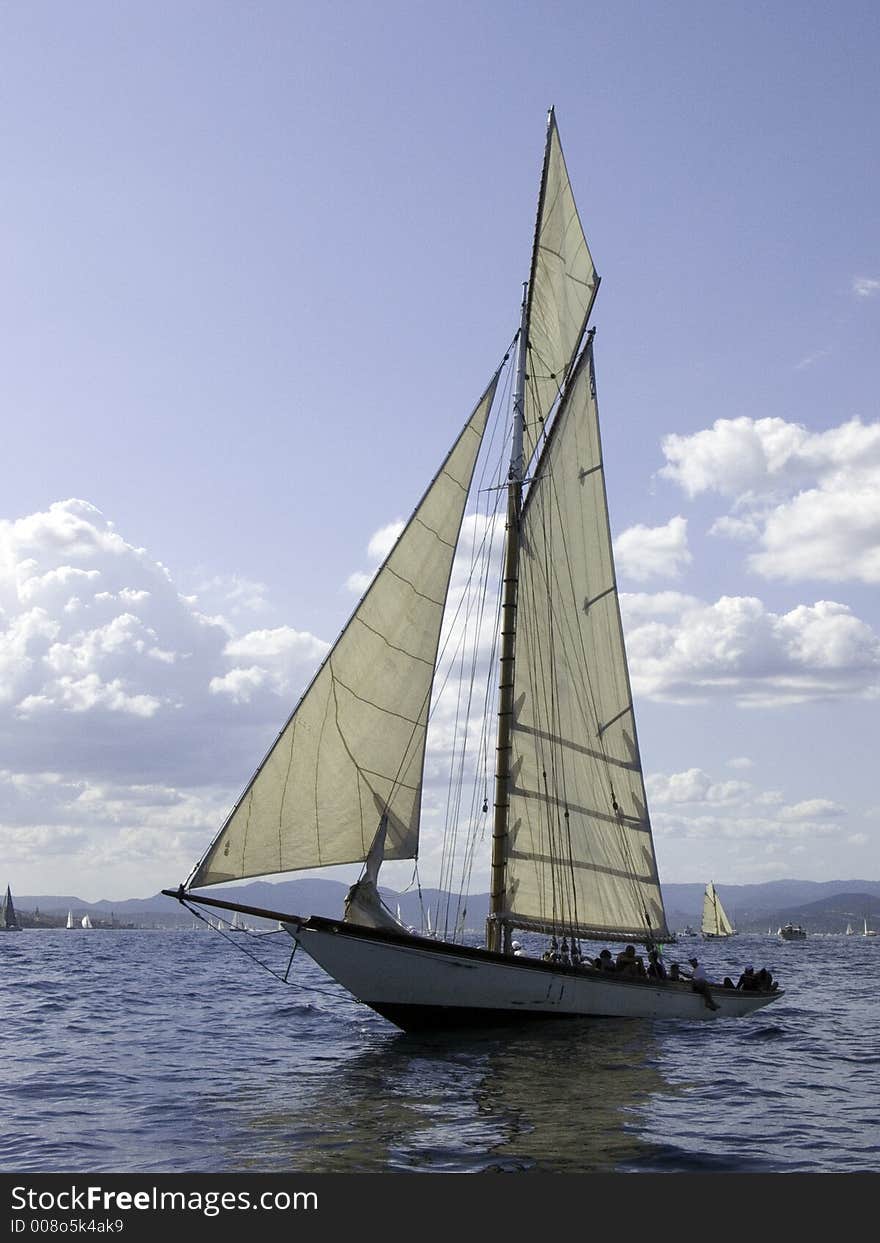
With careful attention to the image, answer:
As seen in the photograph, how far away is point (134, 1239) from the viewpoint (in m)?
11.8

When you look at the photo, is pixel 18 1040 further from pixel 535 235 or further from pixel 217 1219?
pixel 535 235

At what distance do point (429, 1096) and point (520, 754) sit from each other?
13.0 meters

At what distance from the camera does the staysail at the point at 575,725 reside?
110ft

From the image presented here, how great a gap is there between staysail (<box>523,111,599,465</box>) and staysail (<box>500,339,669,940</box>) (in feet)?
2.34

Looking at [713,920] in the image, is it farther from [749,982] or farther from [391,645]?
[391,645]

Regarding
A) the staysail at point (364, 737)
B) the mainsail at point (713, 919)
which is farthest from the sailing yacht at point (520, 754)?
the mainsail at point (713, 919)

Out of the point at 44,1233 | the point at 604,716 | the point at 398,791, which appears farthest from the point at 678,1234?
the point at 604,716

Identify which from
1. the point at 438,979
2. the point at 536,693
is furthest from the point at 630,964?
the point at 536,693

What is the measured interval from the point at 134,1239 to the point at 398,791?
1704cm

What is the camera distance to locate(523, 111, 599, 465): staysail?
37344mm

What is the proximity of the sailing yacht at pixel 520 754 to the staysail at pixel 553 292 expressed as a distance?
78 mm

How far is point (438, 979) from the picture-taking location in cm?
2839

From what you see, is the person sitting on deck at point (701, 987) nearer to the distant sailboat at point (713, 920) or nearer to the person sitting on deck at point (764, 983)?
the person sitting on deck at point (764, 983)

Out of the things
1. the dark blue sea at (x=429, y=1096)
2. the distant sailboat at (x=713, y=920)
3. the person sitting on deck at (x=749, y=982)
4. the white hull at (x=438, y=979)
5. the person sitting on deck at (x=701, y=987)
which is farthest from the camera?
the distant sailboat at (x=713, y=920)
